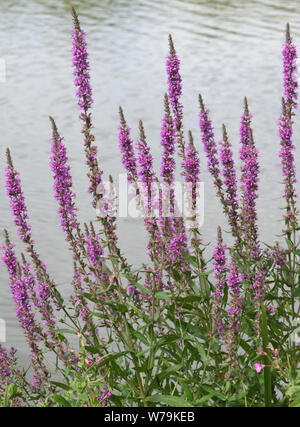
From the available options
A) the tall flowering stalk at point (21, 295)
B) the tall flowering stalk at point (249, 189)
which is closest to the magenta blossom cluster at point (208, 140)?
the tall flowering stalk at point (249, 189)

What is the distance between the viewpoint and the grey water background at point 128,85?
10.7 meters

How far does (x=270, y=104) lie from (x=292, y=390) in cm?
1133

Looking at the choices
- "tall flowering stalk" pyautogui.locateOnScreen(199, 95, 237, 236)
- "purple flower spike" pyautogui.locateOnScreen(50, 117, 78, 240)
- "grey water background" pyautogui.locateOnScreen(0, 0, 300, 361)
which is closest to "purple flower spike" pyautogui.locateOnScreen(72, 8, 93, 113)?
"purple flower spike" pyautogui.locateOnScreen(50, 117, 78, 240)

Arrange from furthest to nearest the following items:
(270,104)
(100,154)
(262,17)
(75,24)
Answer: (262,17), (270,104), (100,154), (75,24)

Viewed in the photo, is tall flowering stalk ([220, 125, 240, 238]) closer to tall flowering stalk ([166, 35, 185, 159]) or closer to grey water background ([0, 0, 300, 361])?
tall flowering stalk ([166, 35, 185, 159])

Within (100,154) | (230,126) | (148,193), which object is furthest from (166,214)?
(230,126)

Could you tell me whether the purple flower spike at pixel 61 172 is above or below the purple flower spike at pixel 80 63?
below

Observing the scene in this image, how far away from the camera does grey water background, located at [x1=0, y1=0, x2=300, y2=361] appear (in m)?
10.7

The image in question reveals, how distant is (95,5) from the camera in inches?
1045

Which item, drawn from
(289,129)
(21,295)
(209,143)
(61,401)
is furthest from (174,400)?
(289,129)

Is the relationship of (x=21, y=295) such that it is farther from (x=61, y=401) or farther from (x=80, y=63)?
(x=80, y=63)

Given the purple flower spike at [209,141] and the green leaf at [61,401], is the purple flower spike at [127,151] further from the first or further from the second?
the green leaf at [61,401]

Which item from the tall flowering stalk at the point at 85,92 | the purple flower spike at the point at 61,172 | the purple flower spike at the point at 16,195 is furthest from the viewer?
the purple flower spike at the point at 16,195

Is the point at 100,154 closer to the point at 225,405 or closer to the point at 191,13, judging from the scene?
the point at 225,405
